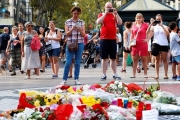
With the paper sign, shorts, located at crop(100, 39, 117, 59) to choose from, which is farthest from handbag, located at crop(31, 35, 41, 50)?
the paper sign

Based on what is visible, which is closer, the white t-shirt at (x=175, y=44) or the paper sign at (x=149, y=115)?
the paper sign at (x=149, y=115)

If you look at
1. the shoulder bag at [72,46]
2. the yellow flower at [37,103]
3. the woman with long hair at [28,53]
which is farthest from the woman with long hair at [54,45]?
the yellow flower at [37,103]

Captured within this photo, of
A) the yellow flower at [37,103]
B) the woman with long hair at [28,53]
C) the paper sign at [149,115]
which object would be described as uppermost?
the woman with long hair at [28,53]

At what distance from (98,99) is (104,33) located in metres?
5.43

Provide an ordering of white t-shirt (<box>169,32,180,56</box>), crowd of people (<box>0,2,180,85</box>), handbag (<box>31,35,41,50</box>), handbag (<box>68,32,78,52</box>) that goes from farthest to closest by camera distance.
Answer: handbag (<box>31,35,41,50</box>)
white t-shirt (<box>169,32,180,56</box>)
crowd of people (<box>0,2,180,85</box>)
handbag (<box>68,32,78,52</box>)

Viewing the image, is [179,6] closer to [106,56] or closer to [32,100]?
[106,56]

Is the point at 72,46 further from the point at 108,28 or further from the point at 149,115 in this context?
the point at 149,115

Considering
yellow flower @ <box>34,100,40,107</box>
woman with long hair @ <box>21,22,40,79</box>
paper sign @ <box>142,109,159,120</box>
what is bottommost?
paper sign @ <box>142,109,159,120</box>

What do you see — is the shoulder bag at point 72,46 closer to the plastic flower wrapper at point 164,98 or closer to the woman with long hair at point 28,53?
the woman with long hair at point 28,53

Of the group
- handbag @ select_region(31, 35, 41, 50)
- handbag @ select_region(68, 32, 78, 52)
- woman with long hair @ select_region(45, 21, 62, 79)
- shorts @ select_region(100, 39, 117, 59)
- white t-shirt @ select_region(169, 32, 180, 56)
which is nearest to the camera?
handbag @ select_region(68, 32, 78, 52)

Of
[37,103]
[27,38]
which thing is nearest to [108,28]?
[27,38]

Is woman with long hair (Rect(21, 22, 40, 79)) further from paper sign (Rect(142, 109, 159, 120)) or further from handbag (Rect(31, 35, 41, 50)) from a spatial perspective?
paper sign (Rect(142, 109, 159, 120))

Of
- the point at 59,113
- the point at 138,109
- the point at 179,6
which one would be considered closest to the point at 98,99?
the point at 138,109

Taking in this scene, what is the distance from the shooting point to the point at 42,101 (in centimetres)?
524
